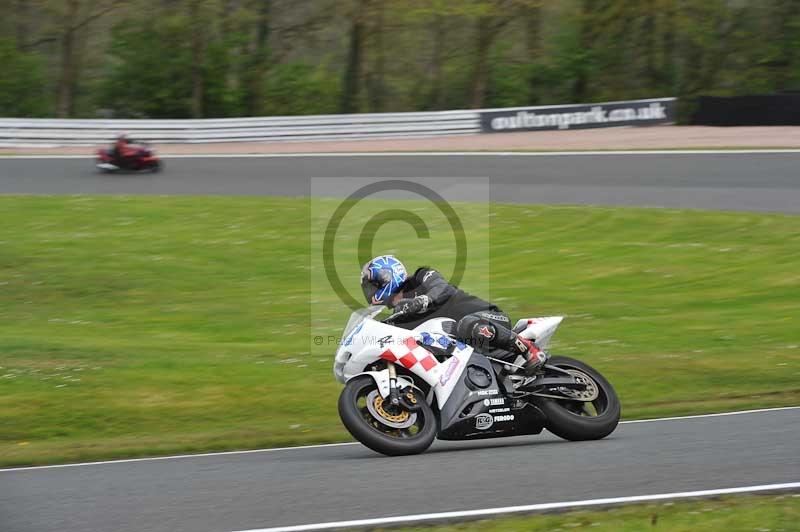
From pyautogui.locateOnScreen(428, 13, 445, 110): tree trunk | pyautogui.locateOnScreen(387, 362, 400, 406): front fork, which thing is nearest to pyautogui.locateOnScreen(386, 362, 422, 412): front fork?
pyautogui.locateOnScreen(387, 362, 400, 406): front fork

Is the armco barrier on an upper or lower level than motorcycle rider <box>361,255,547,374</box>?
upper

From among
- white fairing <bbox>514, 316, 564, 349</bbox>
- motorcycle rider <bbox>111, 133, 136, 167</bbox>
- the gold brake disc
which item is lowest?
the gold brake disc

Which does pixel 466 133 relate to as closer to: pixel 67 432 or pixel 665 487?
pixel 67 432

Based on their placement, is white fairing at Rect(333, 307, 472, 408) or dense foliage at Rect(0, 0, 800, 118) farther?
dense foliage at Rect(0, 0, 800, 118)

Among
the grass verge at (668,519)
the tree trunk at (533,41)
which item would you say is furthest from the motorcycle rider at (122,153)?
the grass verge at (668,519)

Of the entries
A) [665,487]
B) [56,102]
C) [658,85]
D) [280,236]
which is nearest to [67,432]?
[665,487]

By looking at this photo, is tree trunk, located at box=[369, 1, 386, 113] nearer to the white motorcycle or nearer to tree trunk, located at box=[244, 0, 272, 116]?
tree trunk, located at box=[244, 0, 272, 116]

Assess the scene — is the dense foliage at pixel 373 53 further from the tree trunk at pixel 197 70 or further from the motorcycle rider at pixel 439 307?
the motorcycle rider at pixel 439 307

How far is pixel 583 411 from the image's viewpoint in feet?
28.5

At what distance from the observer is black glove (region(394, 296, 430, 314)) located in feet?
26.5

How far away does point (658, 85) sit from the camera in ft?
147

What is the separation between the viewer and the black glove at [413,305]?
809 cm

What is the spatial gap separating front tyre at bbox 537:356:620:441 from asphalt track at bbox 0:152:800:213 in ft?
48.6

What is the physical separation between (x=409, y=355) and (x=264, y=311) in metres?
8.38
